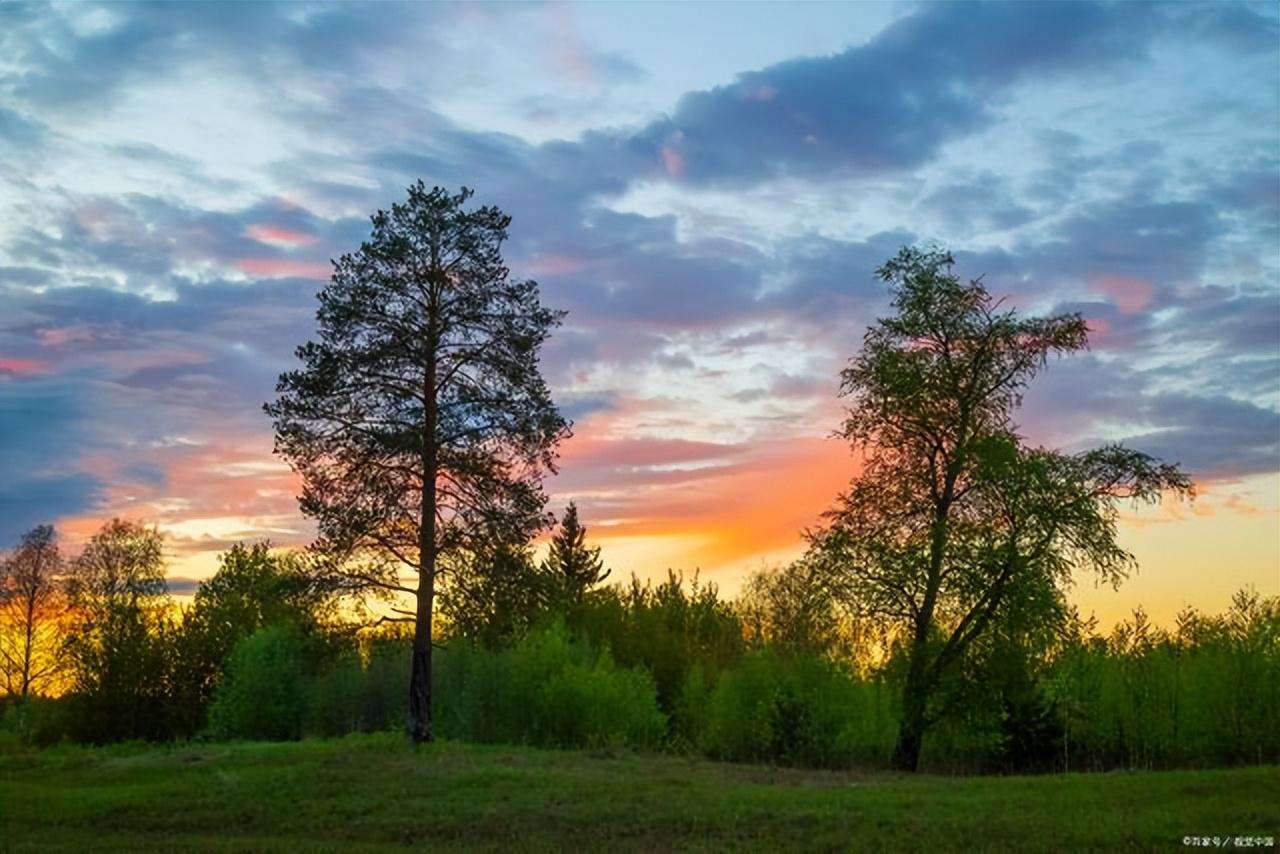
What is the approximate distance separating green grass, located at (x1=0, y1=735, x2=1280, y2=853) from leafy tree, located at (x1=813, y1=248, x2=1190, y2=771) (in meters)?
5.08

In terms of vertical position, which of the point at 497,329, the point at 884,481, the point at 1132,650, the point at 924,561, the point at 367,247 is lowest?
the point at 1132,650

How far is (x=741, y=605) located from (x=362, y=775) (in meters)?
55.8

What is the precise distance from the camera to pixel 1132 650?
38.2 m

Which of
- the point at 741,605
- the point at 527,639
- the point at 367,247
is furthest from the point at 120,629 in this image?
the point at 741,605

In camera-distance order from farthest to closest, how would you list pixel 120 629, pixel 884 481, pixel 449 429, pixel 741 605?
1. pixel 741 605
2. pixel 120 629
3. pixel 449 429
4. pixel 884 481

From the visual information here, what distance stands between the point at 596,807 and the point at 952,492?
49.2 feet

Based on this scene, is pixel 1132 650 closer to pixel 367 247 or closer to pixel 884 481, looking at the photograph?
pixel 884 481

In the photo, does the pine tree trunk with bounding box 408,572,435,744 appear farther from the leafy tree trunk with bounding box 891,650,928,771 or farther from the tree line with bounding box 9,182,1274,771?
the leafy tree trunk with bounding box 891,650,928,771

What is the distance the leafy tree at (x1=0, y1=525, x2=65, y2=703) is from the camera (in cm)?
6638

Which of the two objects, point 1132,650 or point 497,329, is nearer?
point 497,329

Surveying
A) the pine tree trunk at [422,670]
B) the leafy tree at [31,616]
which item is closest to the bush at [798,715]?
the pine tree trunk at [422,670]

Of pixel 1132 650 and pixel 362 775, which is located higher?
pixel 1132 650

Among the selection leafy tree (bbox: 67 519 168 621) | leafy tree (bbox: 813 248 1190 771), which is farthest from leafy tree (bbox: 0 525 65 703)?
leafy tree (bbox: 813 248 1190 771)

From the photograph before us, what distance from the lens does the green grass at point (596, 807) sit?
1897 centimetres
